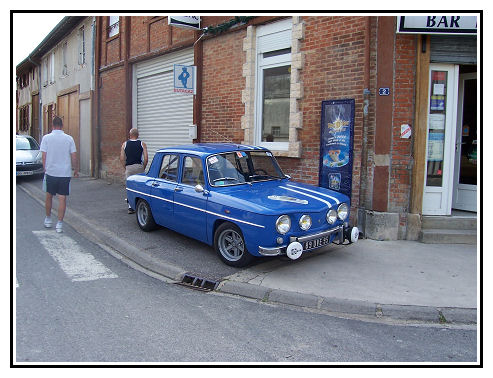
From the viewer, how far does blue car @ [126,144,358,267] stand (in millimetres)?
5387

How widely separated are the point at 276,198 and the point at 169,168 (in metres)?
2.24

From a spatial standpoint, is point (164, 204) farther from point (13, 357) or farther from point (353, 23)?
point (353, 23)

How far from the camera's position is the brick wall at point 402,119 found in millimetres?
7254

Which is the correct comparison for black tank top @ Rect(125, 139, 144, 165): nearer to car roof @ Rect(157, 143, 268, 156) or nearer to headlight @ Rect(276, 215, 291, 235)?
car roof @ Rect(157, 143, 268, 156)

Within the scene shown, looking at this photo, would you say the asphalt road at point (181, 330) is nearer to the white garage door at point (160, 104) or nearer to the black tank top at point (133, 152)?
the black tank top at point (133, 152)

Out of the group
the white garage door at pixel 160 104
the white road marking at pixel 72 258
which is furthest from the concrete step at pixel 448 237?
the white garage door at pixel 160 104

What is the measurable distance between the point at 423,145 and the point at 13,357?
655 centimetres

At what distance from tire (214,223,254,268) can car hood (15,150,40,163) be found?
40.4 ft

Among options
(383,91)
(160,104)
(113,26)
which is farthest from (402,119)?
(113,26)

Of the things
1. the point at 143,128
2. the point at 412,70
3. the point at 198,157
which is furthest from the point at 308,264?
the point at 143,128

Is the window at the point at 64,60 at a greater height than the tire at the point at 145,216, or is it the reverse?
the window at the point at 64,60

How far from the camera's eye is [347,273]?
578cm

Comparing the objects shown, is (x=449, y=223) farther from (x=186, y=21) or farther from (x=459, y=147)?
(x=186, y=21)

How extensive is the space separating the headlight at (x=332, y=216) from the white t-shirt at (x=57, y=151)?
15.6 feet
